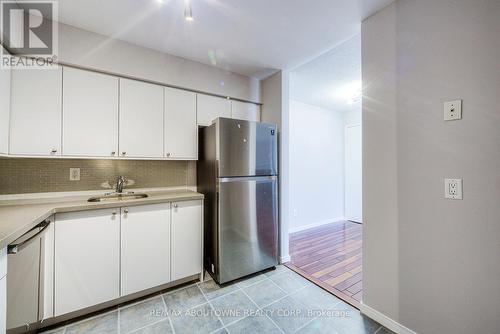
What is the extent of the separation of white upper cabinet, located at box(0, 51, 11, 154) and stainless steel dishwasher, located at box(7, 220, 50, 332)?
2.14 ft

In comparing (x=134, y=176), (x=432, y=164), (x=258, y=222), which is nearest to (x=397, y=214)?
(x=432, y=164)

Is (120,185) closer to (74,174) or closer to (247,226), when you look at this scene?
(74,174)

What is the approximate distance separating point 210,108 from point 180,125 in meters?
0.42

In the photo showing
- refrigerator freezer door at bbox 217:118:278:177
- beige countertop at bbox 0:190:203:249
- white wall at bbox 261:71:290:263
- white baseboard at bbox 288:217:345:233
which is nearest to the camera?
beige countertop at bbox 0:190:203:249

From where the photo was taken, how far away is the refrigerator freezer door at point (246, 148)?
2.00 metres

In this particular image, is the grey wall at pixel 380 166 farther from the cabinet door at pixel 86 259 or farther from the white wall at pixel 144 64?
the cabinet door at pixel 86 259

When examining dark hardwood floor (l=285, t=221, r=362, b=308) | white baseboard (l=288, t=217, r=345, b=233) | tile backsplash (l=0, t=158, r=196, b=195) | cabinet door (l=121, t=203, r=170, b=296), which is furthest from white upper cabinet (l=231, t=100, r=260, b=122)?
white baseboard (l=288, t=217, r=345, b=233)

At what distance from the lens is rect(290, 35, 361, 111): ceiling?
87.3 inches

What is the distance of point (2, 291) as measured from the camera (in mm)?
878

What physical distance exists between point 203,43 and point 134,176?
5.13 ft

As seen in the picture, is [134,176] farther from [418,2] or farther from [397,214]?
[418,2]

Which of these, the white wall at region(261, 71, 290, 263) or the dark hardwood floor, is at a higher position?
the white wall at region(261, 71, 290, 263)

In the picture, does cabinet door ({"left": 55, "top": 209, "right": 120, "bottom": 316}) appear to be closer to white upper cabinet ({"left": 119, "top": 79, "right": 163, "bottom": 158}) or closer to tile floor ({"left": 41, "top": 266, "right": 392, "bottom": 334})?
tile floor ({"left": 41, "top": 266, "right": 392, "bottom": 334})

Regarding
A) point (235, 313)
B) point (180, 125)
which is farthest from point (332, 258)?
point (180, 125)
